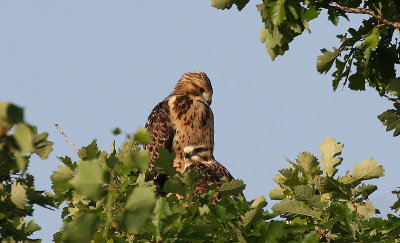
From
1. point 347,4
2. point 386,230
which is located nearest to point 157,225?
point 386,230

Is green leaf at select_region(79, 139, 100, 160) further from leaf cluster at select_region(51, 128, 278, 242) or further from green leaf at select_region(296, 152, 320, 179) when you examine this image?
green leaf at select_region(296, 152, 320, 179)

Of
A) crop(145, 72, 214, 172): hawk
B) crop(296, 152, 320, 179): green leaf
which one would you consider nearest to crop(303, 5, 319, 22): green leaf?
crop(296, 152, 320, 179): green leaf

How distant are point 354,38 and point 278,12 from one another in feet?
3.88

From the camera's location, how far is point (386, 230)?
482 centimetres

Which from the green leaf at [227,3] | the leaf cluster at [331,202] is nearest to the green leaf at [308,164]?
the leaf cluster at [331,202]

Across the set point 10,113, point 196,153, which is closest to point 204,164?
point 196,153

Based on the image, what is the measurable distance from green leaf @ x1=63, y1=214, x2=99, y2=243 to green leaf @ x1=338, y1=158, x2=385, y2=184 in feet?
12.4

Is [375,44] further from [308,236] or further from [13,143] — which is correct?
[13,143]

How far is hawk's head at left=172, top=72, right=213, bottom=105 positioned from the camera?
11.9 metres

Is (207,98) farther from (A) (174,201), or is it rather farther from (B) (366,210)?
(A) (174,201)

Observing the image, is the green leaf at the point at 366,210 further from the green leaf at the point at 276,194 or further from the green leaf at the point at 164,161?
the green leaf at the point at 164,161

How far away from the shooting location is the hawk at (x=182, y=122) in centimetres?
1121

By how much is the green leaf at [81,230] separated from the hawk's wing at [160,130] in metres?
8.96

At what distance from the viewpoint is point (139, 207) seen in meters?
2.07
